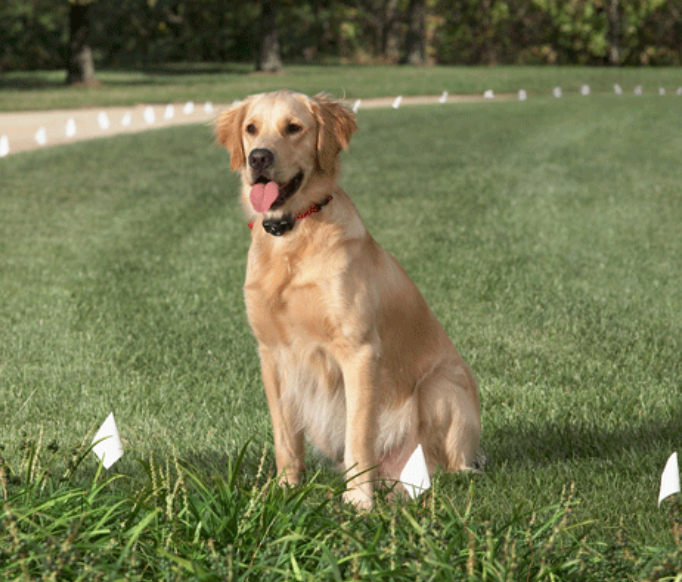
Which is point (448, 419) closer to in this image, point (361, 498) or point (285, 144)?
point (361, 498)

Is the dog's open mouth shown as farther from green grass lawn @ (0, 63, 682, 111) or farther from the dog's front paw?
green grass lawn @ (0, 63, 682, 111)

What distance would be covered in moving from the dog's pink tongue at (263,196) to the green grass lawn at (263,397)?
92 centimetres

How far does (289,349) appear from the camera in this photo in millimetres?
3344

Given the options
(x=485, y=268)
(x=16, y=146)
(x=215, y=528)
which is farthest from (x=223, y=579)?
(x=16, y=146)

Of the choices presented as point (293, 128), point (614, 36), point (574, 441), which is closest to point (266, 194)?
point (293, 128)

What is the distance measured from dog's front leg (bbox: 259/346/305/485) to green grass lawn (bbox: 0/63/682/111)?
18326 mm

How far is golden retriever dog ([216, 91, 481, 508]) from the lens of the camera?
322 cm

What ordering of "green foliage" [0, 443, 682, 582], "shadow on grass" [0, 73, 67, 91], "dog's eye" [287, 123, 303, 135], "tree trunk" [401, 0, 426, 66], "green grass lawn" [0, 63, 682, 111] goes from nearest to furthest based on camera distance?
"green foliage" [0, 443, 682, 582] → "dog's eye" [287, 123, 303, 135] → "green grass lawn" [0, 63, 682, 111] → "shadow on grass" [0, 73, 67, 91] → "tree trunk" [401, 0, 426, 66]

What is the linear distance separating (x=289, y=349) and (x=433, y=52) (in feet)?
153

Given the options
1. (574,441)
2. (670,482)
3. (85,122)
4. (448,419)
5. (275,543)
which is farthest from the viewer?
(85,122)

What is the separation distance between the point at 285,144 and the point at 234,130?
0.95 feet

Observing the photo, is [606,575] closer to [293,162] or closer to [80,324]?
[293,162]

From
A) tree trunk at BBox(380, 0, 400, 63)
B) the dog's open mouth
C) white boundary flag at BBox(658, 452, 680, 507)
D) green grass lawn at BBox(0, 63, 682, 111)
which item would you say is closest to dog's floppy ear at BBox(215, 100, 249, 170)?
the dog's open mouth

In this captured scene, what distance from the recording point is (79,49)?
92.0 feet
